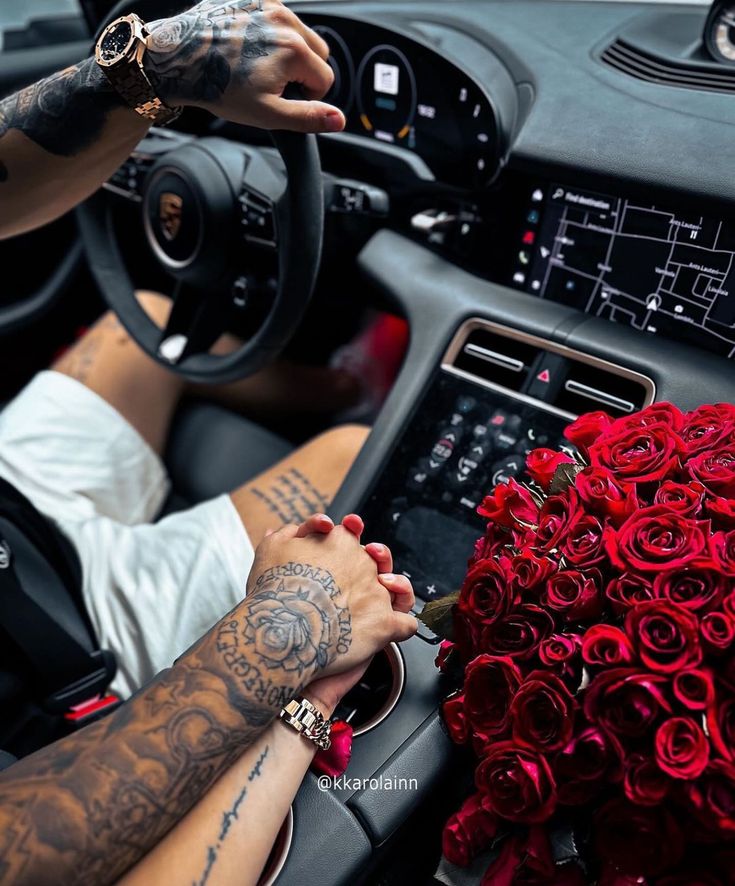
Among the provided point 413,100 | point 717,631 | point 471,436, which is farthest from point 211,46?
point 717,631

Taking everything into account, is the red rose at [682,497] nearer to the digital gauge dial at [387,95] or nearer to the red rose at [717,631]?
the red rose at [717,631]

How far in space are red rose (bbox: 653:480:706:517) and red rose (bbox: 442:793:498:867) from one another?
0.28m

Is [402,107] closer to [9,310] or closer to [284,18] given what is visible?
[284,18]

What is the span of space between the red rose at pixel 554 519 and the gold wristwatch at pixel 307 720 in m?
0.25

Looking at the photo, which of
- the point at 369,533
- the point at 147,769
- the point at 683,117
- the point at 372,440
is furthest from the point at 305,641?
the point at 683,117

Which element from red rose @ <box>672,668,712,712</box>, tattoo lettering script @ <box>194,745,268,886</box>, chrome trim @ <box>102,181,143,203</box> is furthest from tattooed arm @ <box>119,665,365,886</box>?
chrome trim @ <box>102,181,143,203</box>

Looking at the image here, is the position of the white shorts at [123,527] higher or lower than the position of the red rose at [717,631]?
lower

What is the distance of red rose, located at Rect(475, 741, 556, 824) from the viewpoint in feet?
2.08

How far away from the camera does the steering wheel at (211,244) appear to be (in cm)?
117

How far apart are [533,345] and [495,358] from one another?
0.18 ft

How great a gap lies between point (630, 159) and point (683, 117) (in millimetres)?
86

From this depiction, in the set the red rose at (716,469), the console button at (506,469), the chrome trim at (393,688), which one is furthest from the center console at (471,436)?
the red rose at (716,469)

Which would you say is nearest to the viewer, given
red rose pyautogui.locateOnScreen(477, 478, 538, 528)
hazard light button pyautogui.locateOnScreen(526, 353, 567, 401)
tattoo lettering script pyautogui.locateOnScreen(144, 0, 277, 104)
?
red rose pyautogui.locateOnScreen(477, 478, 538, 528)

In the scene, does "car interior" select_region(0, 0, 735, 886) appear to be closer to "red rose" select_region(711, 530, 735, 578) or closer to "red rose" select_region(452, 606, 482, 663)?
"red rose" select_region(452, 606, 482, 663)
